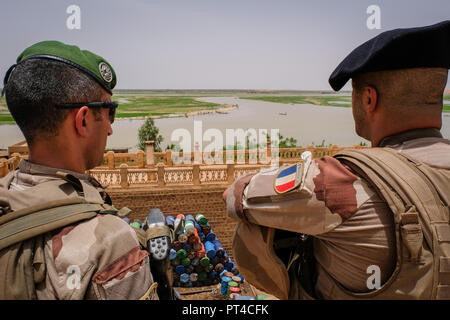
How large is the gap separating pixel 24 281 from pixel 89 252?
20 cm

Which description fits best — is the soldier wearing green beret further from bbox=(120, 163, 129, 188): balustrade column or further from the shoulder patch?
bbox=(120, 163, 129, 188): balustrade column

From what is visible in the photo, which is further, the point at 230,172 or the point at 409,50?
the point at 230,172

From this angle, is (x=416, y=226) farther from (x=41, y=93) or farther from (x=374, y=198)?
(x=41, y=93)

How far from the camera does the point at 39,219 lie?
954mm

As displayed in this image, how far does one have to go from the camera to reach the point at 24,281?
3.03 ft

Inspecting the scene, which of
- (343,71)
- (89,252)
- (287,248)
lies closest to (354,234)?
(287,248)

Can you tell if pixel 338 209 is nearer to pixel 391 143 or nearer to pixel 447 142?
pixel 391 143

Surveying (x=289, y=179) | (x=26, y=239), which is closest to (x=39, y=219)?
(x=26, y=239)

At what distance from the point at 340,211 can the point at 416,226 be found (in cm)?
23

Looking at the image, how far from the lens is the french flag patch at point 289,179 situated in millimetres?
1122

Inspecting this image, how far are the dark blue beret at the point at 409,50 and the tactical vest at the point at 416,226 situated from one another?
41cm

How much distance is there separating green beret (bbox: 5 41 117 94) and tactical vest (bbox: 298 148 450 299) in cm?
106

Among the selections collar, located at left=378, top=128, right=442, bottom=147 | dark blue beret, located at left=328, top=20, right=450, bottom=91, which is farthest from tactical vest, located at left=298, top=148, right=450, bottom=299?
dark blue beret, located at left=328, top=20, right=450, bottom=91

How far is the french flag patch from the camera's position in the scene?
3.68ft
